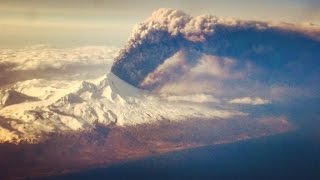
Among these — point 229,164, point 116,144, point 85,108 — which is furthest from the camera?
point 85,108

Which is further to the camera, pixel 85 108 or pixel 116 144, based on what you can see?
pixel 85 108

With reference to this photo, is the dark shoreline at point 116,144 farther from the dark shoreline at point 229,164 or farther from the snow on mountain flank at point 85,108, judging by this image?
the snow on mountain flank at point 85,108

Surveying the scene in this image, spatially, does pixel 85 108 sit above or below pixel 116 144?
above

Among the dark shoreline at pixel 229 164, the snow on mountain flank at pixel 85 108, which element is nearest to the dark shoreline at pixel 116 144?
the dark shoreline at pixel 229 164

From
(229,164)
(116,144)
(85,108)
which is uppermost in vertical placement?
(85,108)

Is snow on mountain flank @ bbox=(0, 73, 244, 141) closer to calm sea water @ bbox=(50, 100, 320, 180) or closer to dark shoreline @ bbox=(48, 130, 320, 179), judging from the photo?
calm sea water @ bbox=(50, 100, 320, 180)

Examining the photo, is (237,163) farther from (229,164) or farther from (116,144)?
(116,144)

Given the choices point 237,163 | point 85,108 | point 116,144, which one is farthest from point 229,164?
point 85,108

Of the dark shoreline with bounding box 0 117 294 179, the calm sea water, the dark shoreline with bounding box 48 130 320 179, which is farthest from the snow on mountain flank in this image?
the dark shoreline with bounding box 48 130 320 179
